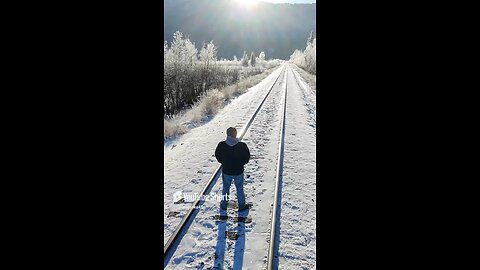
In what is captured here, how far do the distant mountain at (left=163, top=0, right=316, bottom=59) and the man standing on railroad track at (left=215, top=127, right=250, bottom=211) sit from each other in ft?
393

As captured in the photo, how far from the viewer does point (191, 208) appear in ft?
17.3

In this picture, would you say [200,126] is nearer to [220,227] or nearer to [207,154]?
[207,154]

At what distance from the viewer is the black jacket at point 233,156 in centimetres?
513

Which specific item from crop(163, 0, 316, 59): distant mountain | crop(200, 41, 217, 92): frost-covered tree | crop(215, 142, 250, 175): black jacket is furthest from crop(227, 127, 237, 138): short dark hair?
crop(163, 0, 316, 59): distant mountain

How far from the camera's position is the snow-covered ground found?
424 centimetres

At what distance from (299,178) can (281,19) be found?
163526mm

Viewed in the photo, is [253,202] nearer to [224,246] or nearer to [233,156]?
[233,156]

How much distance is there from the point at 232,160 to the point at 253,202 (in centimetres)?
92

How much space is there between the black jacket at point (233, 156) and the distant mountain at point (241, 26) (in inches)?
4711

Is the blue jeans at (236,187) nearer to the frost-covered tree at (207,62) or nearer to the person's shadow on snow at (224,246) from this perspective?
the person's shadow on snow at (224,246)

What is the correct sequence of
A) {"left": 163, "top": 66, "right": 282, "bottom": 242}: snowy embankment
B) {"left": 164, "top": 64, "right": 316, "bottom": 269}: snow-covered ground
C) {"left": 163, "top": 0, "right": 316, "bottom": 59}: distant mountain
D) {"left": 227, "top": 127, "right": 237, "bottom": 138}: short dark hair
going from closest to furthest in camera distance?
{"left": 164, "top": 64, "right": 316, "bottom": 269}: snow-covered ground, {"left": 227, "top": 127, "right": 237, "bottom": 138}: short dark hair, {"left": 163, "top": 66, "right": 282, "bottom": 242}: snowy embankment, {"left": 163, "top": 0, "right": 316, "bottom": 59}: distant mountain

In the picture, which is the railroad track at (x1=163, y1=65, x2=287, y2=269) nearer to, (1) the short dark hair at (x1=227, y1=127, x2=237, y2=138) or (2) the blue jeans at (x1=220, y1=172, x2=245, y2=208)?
(2) the blue jeans at (x1=220, y1=172, x2=245, y2=208)

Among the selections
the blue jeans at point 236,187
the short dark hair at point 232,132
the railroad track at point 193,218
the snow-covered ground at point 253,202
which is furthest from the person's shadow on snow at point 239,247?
the short dark hair at point 232,132
